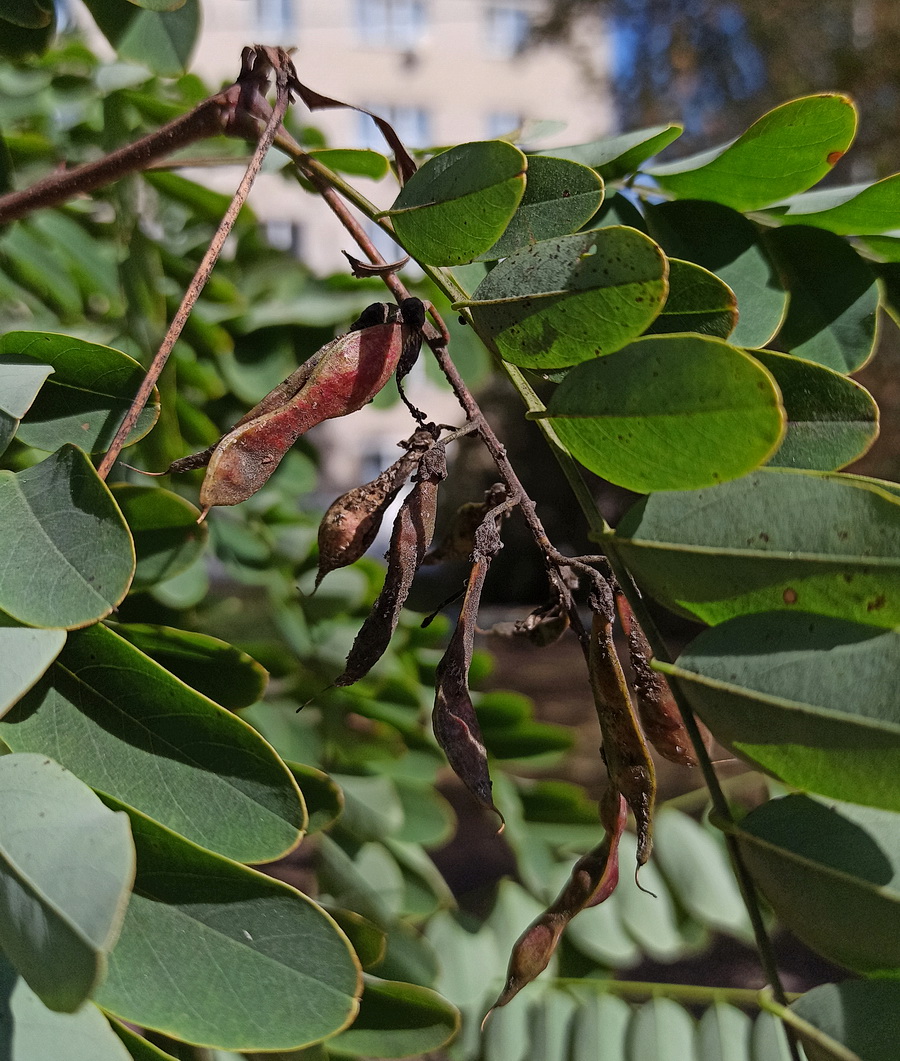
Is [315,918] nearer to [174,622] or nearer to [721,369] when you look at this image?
[721,369]

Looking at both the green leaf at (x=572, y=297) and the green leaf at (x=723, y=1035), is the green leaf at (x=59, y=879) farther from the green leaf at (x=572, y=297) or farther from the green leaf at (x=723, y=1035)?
the green leaf at (x=723, y=1035)

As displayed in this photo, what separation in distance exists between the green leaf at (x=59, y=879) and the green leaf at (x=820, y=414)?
0.36 meters

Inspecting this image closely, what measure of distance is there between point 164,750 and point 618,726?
207mm

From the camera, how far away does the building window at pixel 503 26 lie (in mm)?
12234

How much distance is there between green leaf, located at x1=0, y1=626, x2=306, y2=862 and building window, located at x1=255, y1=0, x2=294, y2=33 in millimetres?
13126

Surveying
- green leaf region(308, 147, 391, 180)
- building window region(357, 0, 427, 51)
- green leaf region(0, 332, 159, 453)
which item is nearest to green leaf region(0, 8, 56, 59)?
green leaf region(308, 147, 391, 180)

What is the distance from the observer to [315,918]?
390 millimetres

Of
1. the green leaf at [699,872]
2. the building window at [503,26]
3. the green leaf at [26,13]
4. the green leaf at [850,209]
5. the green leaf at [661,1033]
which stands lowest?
the green leaf at [699,872]

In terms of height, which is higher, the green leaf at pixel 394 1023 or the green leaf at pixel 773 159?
the green leaf at pixel 773 159

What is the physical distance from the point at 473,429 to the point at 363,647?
110mm

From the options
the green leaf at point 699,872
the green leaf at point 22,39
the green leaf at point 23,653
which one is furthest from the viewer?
the green leaf at point 699,872

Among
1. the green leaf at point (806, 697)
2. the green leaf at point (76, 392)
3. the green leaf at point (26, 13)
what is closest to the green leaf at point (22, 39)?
the green leaf at point (26, 13)

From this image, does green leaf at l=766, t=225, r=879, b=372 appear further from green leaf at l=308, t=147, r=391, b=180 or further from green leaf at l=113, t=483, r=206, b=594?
green leaf at l=113, t=483, r=206, b=594

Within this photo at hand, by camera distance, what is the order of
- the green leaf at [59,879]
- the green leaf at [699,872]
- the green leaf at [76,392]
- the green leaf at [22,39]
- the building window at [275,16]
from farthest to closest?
the building window at [275,16]
the green leaf at [699,872]
the green leaf at [22,39]
the green leaf at [76,392]
the green leaf at [59,879]
